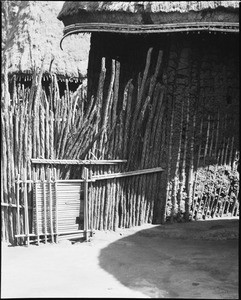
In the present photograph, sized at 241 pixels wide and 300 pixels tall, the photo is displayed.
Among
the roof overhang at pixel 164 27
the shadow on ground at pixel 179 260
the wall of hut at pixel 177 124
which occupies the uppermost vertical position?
the roof overhang at pixel 164 27

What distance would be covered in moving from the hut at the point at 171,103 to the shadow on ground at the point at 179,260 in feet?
1.55

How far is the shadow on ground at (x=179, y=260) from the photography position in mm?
5695

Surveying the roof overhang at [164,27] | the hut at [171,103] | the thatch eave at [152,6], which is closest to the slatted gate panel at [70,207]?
the hut at [171,103]

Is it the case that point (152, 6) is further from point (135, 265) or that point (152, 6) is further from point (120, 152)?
point (135, 265)

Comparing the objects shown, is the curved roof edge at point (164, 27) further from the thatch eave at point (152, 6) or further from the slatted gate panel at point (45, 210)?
the slatted gate panel at point (45, 210)

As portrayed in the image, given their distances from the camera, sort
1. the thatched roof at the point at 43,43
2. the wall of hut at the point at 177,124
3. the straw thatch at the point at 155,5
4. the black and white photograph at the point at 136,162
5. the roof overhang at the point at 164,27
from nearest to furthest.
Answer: the black and white photograph at the point at 136,162
the straw thatch at the point at 155,5
the roof overhang at the point at 164,27
the wall of hut at the point at 177,124
the thatched roof at the point at 43,43

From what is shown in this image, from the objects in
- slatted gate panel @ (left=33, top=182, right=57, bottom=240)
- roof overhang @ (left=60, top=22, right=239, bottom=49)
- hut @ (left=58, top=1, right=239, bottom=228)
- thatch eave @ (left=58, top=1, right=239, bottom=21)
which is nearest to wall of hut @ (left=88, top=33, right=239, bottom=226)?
hut @ (left=58, top=1, right=239, bottom=228)

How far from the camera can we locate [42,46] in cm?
1631

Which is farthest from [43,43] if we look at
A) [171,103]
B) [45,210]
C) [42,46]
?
[45,210]

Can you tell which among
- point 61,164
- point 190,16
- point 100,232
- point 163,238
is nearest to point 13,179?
point 61,164

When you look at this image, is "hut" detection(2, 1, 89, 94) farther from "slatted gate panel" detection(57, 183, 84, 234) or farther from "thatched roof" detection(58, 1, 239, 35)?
"slatted gate panel" detection(57, 183, 84, 234)

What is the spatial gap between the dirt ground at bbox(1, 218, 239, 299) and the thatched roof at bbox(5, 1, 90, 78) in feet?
28.9

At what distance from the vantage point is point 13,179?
7188 millimetres

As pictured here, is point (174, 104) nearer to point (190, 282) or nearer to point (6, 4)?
point (190, 282)
